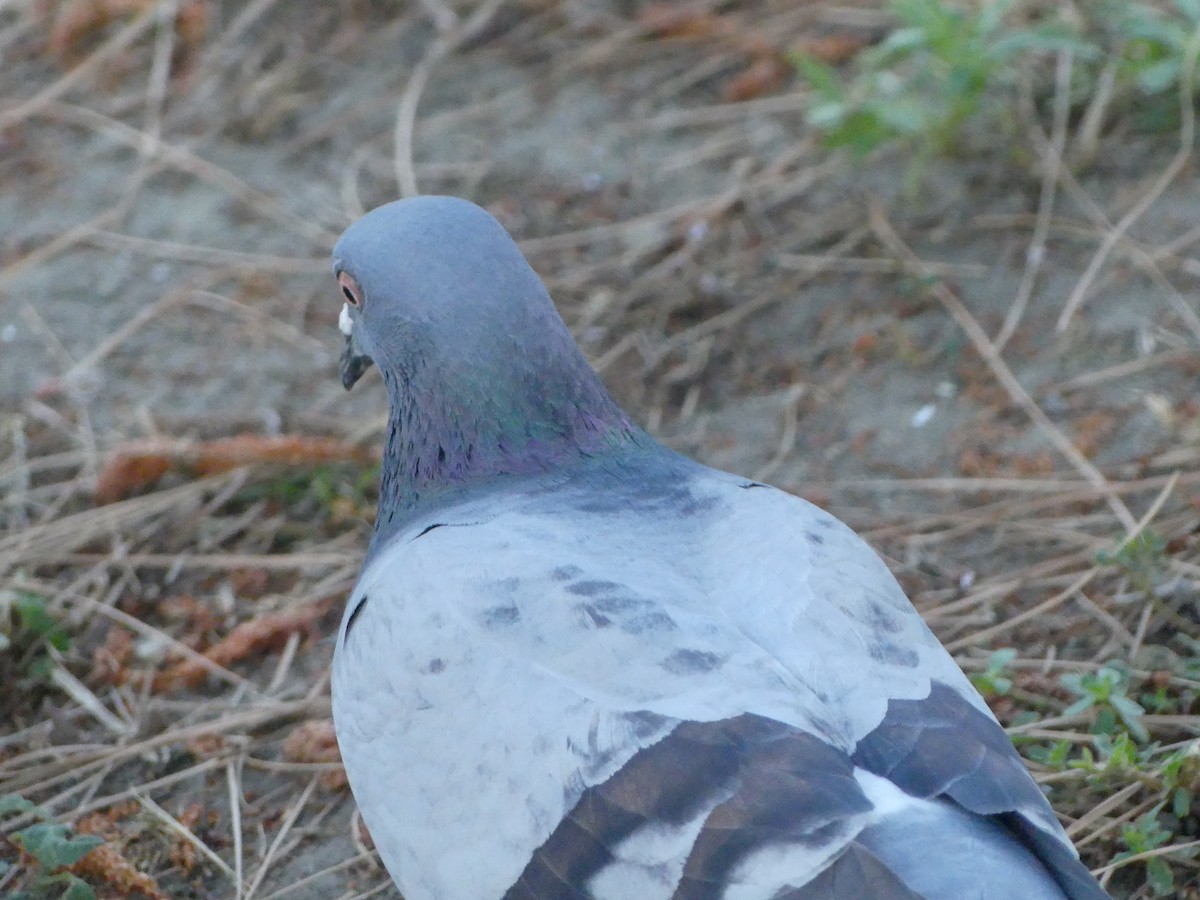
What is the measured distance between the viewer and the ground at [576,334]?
3.64 meters

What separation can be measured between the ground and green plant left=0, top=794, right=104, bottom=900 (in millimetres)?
62

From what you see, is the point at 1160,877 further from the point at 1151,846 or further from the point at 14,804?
the point at 14,804

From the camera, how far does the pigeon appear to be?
2.22 metres

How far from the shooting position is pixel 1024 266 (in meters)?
5.02

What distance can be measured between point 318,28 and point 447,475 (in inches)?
149

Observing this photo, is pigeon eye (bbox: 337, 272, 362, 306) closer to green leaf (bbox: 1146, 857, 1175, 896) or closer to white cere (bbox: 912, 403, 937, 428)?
white cere (bbox: 912, 403, 937, 428)

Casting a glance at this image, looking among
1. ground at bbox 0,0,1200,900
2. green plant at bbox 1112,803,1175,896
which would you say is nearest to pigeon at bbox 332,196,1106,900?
green plant at bbox 1112,803,1175,896

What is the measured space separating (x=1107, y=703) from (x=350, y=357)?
188 cm

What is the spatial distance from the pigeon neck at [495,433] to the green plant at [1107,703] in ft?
3.52

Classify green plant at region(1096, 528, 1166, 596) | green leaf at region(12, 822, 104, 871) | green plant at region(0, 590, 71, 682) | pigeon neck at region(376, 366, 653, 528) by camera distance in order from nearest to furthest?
1. green leaf at region(12, 822, 104, 871)
2. pigeon neck at region(376, 366, 653, 528)
3. green plant at region(1096, 528, 1166, 596)
4. green plant at region(0, 590, 71, 682)

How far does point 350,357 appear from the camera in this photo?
3.64m

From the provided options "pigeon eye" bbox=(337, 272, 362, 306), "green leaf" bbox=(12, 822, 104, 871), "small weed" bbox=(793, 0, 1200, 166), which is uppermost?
"pigeon eye" bbox=(337, 272, 362, 306)

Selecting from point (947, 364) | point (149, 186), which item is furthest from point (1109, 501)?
point (149, 186)

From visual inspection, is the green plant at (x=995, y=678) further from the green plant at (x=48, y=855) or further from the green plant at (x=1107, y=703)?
the green plant at (x=48, y=855)
